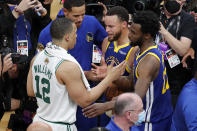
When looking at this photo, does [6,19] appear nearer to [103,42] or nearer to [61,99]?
[103,42]

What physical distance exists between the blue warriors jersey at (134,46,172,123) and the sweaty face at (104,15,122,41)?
0.70 m

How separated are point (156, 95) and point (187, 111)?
1.87 feet

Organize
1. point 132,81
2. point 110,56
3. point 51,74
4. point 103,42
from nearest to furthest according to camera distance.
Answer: point 51,74
point 132,81
point 110,56
point 103,42

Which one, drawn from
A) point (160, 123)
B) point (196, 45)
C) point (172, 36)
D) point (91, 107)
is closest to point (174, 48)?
point (172, 36)

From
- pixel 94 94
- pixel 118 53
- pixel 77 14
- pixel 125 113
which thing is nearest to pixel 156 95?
pixel 94 94

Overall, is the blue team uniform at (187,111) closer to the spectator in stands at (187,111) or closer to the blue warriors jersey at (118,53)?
the spectator in stands at (187,111)

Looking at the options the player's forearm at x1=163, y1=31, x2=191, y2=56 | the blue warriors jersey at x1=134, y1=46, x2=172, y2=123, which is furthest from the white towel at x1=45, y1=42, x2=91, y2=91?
the player's forearm at x1=163, y1=31, x2=191, y2=56

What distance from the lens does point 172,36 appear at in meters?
4.43

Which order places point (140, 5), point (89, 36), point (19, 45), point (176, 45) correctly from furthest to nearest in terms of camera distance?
point (140, 5) → point (19, 45) → point (176, 45) → point (89, 36)

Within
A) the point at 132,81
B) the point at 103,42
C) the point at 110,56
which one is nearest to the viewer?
the point at 132,81

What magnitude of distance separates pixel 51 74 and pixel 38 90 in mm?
273

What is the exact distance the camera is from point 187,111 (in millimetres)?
2945

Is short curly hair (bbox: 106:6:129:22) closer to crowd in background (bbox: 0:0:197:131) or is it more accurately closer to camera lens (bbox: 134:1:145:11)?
crowd in background (bbox: 0:0:197:131)

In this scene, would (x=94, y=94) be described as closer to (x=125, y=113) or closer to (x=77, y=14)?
(x=125, y=113)
